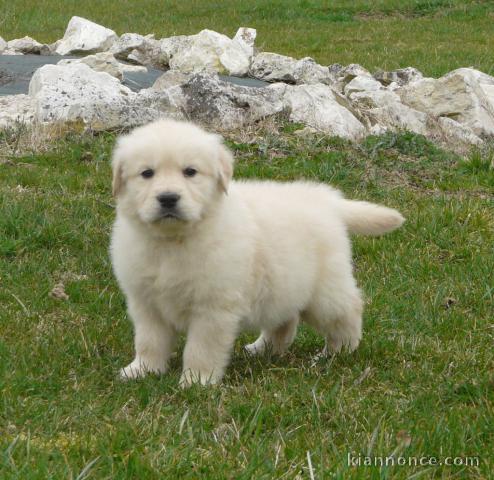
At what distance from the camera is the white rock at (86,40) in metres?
14.6

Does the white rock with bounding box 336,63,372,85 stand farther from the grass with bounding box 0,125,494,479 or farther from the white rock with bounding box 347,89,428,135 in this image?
the grass with bounding box 0,125,494,479

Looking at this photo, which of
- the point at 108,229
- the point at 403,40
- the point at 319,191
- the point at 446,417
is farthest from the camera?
the point at 403,40

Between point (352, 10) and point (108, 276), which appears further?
point (352, 10)

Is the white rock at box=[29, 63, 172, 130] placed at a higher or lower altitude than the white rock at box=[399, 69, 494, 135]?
lower

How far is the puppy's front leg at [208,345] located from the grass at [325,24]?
1097 cm

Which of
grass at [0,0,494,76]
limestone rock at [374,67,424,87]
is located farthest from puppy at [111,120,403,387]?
grass at [0,0,494,76]

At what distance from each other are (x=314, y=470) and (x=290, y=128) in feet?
19.2

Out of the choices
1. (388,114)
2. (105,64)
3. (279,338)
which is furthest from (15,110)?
(279,338)

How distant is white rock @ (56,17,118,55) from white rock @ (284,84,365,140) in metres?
6.20

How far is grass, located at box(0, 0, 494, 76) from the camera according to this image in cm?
1658

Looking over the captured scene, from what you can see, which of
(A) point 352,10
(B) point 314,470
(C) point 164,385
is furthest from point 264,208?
(A) point 352,10

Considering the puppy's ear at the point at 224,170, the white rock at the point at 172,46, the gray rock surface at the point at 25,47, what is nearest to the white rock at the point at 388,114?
the white rock at the point at 172,46

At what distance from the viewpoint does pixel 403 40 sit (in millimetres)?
18781

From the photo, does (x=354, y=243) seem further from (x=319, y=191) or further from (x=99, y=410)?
(x=99, y=410)
